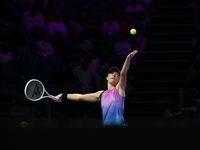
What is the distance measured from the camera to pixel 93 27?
10695 millimetres

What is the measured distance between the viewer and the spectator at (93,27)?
10672mm

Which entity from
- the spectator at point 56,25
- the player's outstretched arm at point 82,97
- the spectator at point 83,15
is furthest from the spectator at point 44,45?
the player's outstretched arm at point 82,97

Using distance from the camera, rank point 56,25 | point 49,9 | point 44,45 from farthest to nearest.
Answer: point 49,9 < point 56,25 < point 44,45

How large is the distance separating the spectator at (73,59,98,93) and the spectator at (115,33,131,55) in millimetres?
1333

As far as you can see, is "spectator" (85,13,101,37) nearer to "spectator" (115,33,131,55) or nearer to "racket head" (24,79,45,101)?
"spectator" (115,33,131,55)

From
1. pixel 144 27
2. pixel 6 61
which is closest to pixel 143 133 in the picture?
pixel 6 61

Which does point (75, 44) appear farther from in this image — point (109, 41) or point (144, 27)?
point (144, 27)

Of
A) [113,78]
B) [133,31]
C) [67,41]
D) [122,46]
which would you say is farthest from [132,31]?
[113,78]

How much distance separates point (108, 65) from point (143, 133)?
758 centimetres

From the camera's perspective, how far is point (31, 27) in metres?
10.3

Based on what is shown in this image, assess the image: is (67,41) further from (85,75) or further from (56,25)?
(85,75)

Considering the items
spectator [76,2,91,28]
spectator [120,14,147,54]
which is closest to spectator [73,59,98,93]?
spectator [120,14,147,54]

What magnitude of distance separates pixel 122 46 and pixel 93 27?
1.32 metres

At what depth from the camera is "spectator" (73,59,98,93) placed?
347 inches
